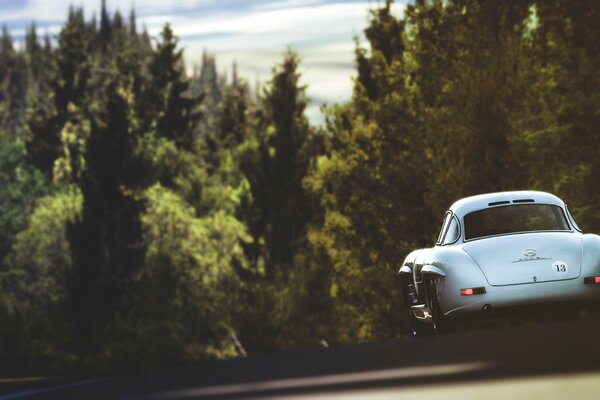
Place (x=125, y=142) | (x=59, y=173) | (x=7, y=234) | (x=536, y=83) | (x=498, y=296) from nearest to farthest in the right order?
1. (x=498, y=296)
2. (x=536, y=83)
3. (x=125, y=142)
4. (x=7, y=234)
5. (x=59, y=173)

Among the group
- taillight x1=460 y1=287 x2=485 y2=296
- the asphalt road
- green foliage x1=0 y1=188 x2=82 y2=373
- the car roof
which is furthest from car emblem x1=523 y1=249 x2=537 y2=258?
green foliage x1=0 y1=188 x2=82 y2=373

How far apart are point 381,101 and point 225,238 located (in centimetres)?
5374

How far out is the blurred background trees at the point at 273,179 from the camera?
118 ft

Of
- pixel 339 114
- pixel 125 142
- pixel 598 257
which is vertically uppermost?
pixel 598 257

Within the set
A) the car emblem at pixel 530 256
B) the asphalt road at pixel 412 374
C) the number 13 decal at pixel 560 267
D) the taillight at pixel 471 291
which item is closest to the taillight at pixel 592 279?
the number 13 decal at pixel 560 267

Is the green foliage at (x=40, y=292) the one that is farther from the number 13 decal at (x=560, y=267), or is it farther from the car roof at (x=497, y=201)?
the number 13 decal at (x=560, y=267)

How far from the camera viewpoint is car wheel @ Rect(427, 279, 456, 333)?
1252 cm

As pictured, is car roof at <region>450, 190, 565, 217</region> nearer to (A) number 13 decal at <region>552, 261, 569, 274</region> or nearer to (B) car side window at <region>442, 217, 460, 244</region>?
(B) car side window at <region>442, 217, 460, 244</region>

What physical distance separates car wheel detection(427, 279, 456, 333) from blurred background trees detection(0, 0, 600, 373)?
3051 millimetres

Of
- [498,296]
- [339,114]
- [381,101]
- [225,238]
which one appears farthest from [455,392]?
[225,238]

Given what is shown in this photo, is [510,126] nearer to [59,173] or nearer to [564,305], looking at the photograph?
[564,305]

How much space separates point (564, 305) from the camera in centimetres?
1196

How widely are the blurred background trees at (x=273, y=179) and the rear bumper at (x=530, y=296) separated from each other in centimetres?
299

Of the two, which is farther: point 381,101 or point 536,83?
point 381,101
